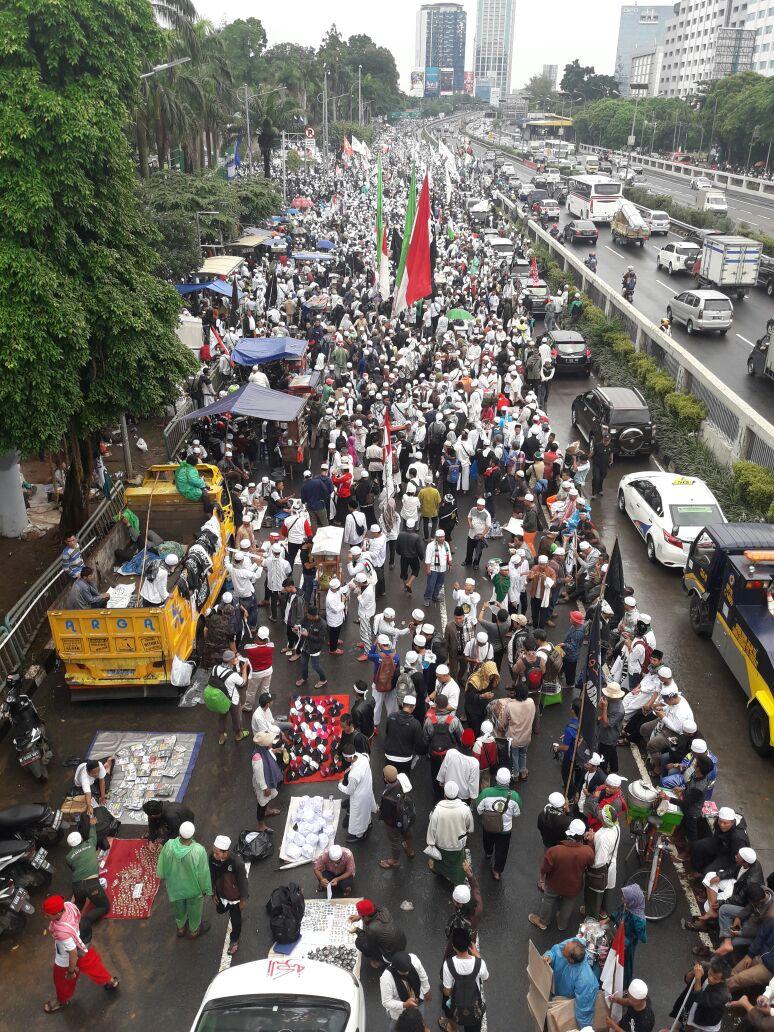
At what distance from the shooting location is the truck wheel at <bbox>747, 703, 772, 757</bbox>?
10.1 metres

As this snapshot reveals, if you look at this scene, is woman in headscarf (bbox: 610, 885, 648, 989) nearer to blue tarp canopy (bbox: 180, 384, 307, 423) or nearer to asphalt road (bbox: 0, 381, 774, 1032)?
asphalt road (bbox: 0, 381, 774, 1032)

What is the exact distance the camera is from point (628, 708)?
1002 cm

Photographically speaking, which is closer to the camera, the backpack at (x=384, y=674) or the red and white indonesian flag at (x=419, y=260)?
the backpack at (x=384, y=674)

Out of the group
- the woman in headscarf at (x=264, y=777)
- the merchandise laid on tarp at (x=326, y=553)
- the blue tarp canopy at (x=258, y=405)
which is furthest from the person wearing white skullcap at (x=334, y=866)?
the blue tarp canopy at (x=258, y=405)

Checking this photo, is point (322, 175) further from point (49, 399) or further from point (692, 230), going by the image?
point (49, 399)

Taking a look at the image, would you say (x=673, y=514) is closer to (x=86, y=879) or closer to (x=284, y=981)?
(x=284, y=981)

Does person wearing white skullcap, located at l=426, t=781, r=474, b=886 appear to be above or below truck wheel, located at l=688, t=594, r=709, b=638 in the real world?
above

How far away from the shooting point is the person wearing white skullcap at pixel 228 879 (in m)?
7.39

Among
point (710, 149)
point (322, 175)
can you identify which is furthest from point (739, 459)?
point (710, 149)

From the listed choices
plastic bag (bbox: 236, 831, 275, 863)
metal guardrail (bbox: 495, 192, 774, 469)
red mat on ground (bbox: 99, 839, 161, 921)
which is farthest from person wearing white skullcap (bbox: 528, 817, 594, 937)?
metal guardrail (bbox: 495, 192, 774, 469)

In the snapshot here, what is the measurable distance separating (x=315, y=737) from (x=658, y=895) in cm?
435

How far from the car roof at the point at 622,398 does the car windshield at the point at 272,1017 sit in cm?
1593

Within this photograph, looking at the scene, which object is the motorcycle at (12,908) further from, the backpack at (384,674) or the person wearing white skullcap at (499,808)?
the person wearing white skullcap at (499,808)

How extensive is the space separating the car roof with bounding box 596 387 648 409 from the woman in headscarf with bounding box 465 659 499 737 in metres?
11.5
